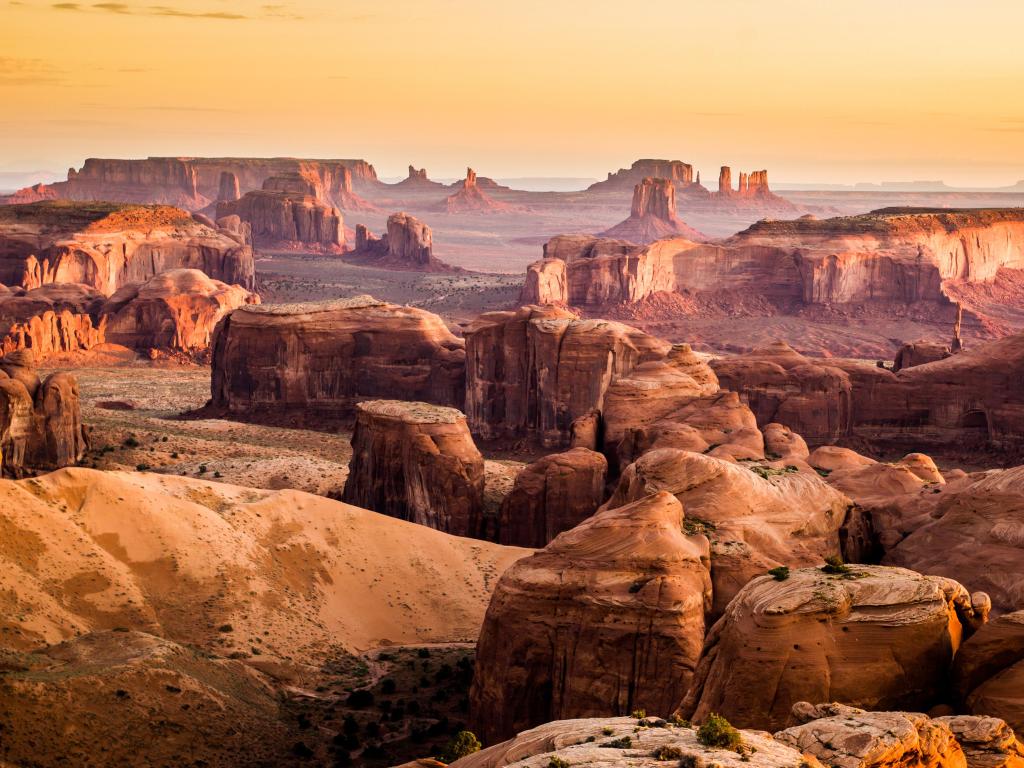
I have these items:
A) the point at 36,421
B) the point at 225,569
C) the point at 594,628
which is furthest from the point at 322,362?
the point at 594,628

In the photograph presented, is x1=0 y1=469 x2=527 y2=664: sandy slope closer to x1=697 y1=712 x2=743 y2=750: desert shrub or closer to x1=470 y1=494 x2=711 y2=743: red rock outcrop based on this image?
x1=470 y1=494 x2=711 y2=743: red rock outcrop

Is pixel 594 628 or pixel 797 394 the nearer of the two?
→ pixel 594 628

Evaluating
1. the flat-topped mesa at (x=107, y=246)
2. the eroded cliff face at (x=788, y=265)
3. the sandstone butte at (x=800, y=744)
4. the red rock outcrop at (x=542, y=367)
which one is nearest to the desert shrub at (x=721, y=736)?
the sandstone butte at (x=800, y=744)

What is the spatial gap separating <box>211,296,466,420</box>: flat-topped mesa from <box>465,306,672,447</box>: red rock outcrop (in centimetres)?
344

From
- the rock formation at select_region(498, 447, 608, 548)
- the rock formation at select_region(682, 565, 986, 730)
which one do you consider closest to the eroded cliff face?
the rock formation at select_region(498, 447, 608, 548)

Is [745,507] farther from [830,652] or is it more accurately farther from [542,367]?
[542,367]

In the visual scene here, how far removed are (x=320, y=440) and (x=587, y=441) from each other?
22588mm

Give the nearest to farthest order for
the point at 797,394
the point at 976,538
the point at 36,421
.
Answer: the point at 976,538, the point at 36,421, the point at 797,394

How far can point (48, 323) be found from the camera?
4252 inches

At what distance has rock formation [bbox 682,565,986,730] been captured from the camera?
27.8 metres

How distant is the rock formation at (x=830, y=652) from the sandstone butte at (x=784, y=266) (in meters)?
109

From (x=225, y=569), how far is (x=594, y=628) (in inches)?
689

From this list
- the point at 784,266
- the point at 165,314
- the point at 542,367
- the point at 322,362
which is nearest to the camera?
the point at 542,367

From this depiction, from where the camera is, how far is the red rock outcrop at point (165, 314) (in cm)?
11338
